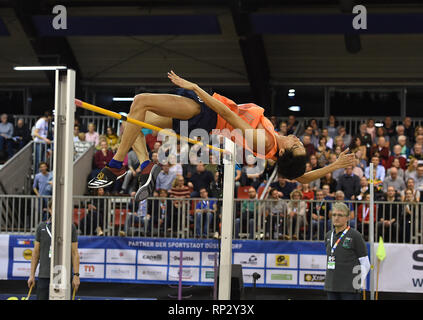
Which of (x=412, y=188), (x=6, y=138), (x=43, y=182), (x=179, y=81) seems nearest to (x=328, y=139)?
(x=412, y=188)

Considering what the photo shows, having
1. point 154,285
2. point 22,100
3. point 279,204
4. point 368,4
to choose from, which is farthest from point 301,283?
point 22,100

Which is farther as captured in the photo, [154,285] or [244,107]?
[154,285]

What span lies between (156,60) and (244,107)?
10698 millimetres

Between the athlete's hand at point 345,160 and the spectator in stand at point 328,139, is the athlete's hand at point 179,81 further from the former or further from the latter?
the spectator in stand at point 328,139

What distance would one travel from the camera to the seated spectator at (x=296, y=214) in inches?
416

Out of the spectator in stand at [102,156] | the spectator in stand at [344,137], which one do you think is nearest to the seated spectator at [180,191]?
the spectator in stand at [102,156]

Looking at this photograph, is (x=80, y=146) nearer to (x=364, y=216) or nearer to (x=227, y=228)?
(x=364, y=216)

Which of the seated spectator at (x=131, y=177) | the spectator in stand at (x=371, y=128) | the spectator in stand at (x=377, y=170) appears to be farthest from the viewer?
the spectator in stand at (x=371, y=128)

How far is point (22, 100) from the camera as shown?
17.6 meters

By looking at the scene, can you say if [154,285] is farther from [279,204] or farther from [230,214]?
[230,214]

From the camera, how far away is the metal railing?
10.5m

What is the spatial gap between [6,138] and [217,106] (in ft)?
32.6

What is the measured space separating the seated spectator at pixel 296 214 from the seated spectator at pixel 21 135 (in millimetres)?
6356

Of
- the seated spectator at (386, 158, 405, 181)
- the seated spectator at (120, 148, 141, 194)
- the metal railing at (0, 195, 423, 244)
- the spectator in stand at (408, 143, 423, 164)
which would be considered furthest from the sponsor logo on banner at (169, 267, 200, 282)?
the spectator in stand at (408, 143, 423, 164)
